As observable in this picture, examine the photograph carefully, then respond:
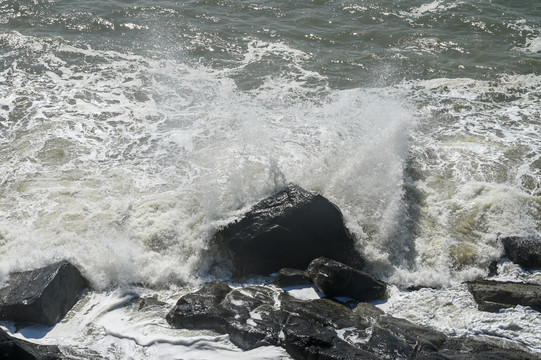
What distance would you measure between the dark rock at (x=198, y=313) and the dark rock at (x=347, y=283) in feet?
5.39

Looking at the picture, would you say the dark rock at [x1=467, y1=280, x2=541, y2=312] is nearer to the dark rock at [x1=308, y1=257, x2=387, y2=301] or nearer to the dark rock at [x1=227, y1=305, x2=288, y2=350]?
the dark rock at [x1=308, y1=257, x2=387, y2=301]

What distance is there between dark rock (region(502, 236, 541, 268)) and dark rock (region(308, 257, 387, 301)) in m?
2.55

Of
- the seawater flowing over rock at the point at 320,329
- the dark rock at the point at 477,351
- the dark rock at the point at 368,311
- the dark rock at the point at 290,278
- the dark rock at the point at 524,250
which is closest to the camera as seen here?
the dark rock at the point at 477,351

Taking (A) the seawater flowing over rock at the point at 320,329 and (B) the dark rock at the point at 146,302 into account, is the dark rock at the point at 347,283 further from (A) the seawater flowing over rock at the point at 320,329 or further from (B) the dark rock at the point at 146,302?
(B) the dark rock at the point at 146,302

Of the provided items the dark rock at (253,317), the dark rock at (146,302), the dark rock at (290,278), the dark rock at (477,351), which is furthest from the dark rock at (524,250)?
the dark rock at (146,302)

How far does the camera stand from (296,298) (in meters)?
9.14

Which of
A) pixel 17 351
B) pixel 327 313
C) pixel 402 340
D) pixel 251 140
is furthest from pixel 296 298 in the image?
pixel 251 140

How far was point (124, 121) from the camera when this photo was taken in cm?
1461

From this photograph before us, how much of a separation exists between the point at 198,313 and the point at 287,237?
2236 mm

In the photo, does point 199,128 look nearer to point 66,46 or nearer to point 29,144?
point 29,144

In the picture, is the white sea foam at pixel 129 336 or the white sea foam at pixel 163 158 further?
the white sea foam at pixel 163 158

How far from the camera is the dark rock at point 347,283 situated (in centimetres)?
916

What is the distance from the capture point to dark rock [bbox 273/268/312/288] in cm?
950

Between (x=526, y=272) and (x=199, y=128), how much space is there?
8034 millimetres
